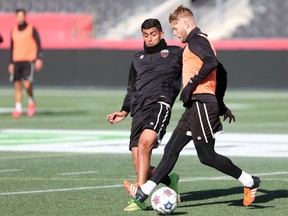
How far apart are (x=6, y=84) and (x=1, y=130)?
1944 cm

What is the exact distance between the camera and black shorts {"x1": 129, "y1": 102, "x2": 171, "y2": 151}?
379 inches

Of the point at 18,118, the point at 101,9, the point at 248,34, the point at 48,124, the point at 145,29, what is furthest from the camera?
the point at 101,9

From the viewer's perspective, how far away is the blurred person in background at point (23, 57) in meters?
23.1

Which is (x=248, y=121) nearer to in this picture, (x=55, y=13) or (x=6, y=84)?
(x=6, y=84)

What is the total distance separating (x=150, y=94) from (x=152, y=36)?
0.55 metres

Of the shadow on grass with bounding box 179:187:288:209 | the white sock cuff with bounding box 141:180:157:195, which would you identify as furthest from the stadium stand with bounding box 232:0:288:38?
the white sock cuff with bounding box 141:180:157:195

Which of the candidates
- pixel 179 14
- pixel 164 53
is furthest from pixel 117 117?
pixel 179 14

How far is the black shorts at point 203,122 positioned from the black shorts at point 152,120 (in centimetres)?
35

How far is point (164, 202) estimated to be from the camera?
348 inches

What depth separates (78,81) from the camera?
37.5 metres

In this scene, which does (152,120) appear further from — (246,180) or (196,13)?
(196,13)

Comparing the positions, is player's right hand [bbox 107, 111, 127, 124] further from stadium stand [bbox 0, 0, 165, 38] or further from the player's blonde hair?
stadium stand [bbox 0, 0, 165, 38]

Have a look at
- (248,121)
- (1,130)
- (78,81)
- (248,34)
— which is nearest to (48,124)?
(1,130)

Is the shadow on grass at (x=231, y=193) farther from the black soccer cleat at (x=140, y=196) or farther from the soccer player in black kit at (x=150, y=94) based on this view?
the black soccer cleat at (x=140, y=196)
